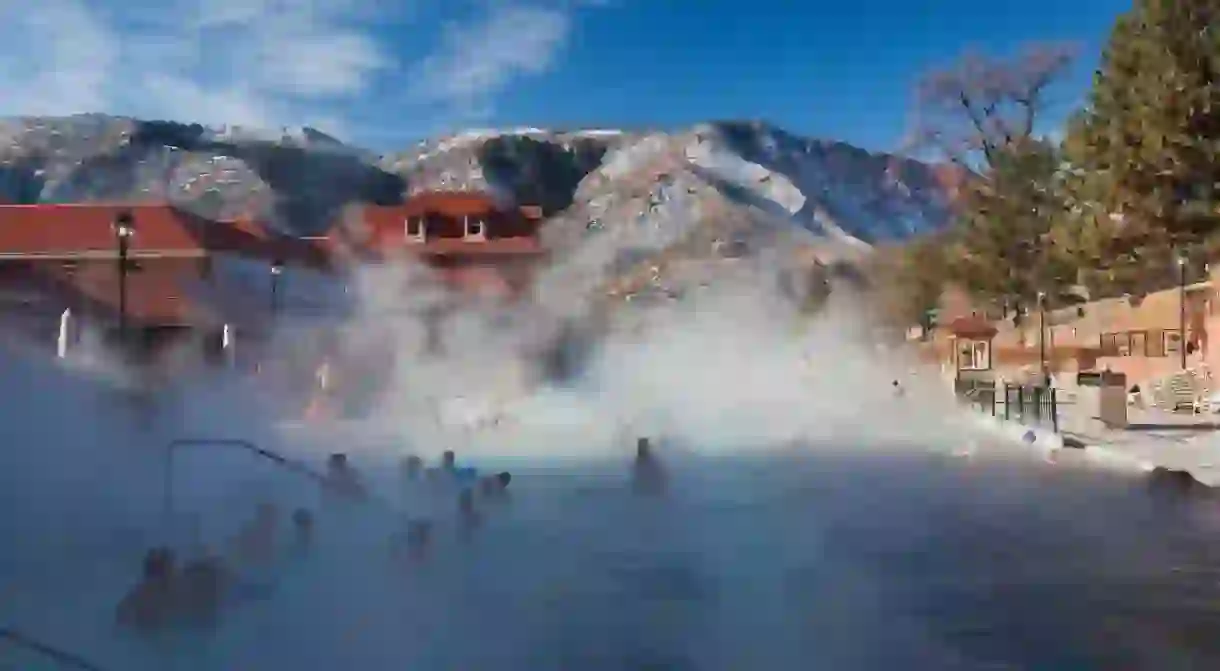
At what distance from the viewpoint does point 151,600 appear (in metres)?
7.04

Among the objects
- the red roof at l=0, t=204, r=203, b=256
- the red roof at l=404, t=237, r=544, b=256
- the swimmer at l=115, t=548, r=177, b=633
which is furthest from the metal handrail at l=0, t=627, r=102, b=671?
the red roof at l=404, t=237, r=544, b=256

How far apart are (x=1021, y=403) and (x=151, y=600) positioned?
1730cm

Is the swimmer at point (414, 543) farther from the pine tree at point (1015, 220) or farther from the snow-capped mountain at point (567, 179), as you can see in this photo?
the snow-capped mountain at point (567, 179)

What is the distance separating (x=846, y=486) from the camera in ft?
44.7

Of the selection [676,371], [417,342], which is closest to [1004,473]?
[417,342]

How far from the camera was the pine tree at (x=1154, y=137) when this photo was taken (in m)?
25.1

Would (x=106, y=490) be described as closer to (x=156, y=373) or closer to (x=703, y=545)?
(x=703, y=545)

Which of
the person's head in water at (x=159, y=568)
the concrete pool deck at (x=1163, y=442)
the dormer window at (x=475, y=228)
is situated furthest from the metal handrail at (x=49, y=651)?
the dormer window at (x=475, y=228)

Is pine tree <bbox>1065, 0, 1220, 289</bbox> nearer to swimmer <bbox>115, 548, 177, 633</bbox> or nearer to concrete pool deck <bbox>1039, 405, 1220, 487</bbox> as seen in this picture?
concrete pool deck <bbox>1039, 405, 1220, 487</bbox>

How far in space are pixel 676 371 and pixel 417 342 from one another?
383 inches

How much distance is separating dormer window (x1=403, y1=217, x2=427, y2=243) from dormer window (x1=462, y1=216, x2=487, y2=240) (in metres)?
1.62

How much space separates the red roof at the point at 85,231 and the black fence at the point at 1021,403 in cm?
2100

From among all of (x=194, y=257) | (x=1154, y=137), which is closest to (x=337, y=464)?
(x=1154, y=137)

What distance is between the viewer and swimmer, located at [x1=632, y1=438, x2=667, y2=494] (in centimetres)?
1316
